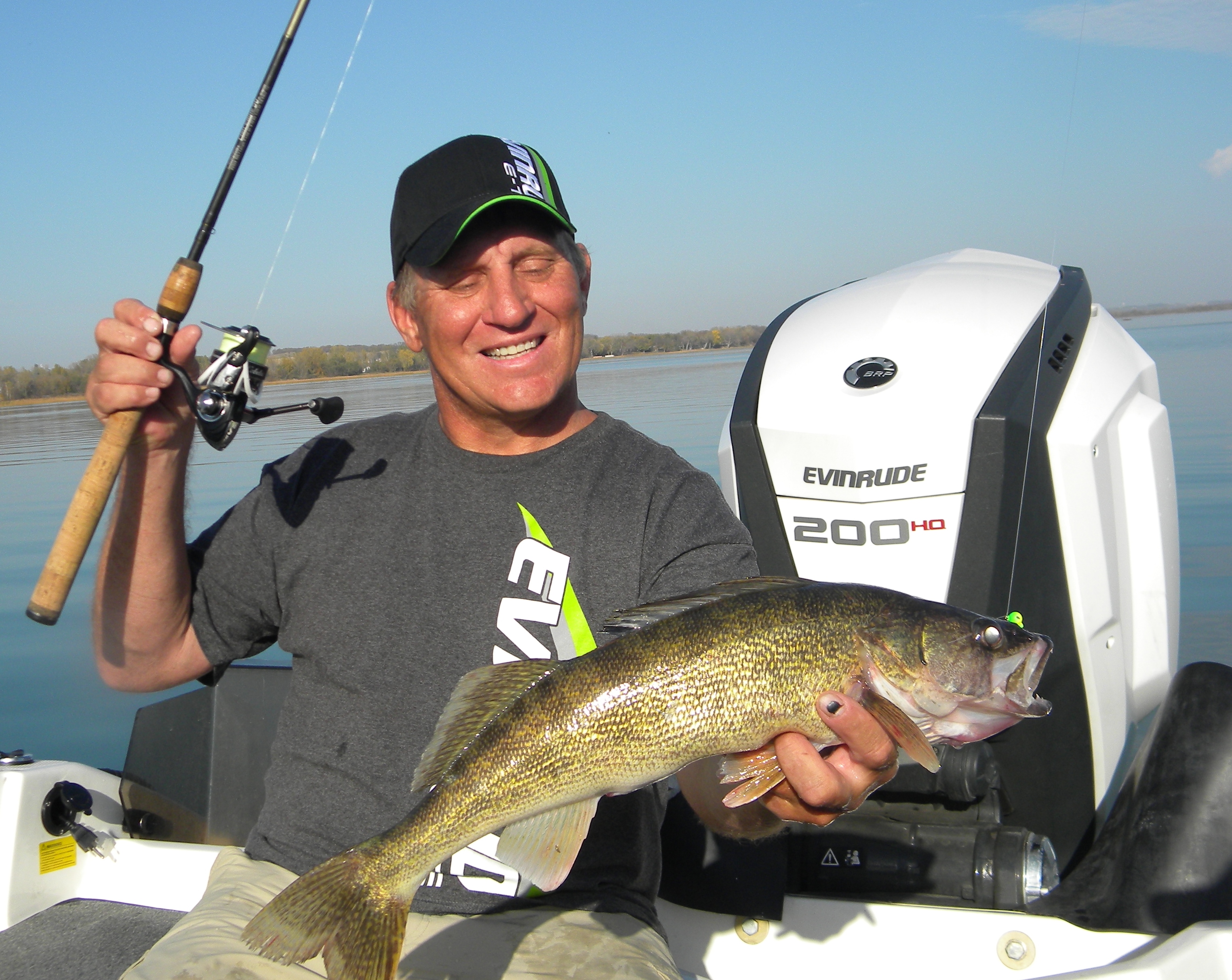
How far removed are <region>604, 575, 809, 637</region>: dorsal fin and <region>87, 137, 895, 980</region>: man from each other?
36 cm

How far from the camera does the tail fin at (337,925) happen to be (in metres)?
1.86

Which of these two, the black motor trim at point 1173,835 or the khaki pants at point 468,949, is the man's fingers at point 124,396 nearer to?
the khaki pants at point 468,949

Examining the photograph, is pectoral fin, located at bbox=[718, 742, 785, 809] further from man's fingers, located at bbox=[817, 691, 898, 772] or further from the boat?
the boat

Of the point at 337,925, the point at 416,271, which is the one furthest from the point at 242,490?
the point at 337,925

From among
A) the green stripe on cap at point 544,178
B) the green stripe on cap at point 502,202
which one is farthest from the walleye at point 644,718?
Result: the green stripe on cap at point 544,178

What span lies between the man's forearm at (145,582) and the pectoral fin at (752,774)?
160 centimetres

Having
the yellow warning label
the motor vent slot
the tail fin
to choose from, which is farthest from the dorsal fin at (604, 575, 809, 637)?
the yellow warning label

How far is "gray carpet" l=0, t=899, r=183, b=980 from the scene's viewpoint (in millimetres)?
2930

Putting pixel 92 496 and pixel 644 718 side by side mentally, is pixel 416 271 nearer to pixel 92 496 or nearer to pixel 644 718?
pixel 92 496

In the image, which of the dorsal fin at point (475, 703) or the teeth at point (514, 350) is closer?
the dorsal fin at point (475, 703)

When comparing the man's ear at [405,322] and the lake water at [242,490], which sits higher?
the man's ear at [405,322]

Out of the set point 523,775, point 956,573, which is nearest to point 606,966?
point 523,775

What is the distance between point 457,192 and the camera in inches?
107

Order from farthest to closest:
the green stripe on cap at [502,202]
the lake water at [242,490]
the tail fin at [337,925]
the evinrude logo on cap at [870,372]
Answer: the lake water at [242,490], the evinrude logo on cap at [870,372], the green stripe on cap at [502,202], the tail fin at [337,925]
